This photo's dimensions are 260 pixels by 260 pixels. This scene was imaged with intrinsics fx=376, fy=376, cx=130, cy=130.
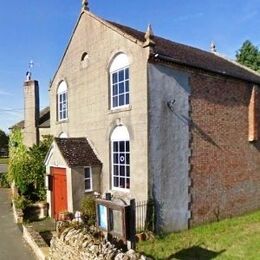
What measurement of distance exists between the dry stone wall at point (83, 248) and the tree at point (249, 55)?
30923 mm

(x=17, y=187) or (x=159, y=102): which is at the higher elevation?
(x=159, y=102)

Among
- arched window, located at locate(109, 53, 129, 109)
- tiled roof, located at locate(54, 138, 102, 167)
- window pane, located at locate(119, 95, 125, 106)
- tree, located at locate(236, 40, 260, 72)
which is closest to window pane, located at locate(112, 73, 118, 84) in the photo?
arched window, located at locate(109, 53, 129, 109)

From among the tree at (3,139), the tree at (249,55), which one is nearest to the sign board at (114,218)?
the tree at (249,55)

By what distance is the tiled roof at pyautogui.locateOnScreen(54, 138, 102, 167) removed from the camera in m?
17.4

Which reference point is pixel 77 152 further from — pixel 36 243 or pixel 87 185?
pixel 36 243

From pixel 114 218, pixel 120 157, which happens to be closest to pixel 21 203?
pixel 120 157

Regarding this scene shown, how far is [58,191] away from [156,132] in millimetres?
7209

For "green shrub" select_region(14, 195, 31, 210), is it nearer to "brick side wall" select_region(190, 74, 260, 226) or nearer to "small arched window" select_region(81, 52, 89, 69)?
"small arched window" select_region(81, 52, 89, 69)

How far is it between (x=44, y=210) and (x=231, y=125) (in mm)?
10841

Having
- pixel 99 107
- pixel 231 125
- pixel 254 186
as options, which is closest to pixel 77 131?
pixel 99 107

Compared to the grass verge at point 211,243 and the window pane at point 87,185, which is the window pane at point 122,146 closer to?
the window pane at point 87,185

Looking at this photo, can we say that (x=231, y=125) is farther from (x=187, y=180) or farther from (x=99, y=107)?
(x=99, y=107)

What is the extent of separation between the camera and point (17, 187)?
22828 millimetres

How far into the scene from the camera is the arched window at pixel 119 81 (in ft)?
53.0
